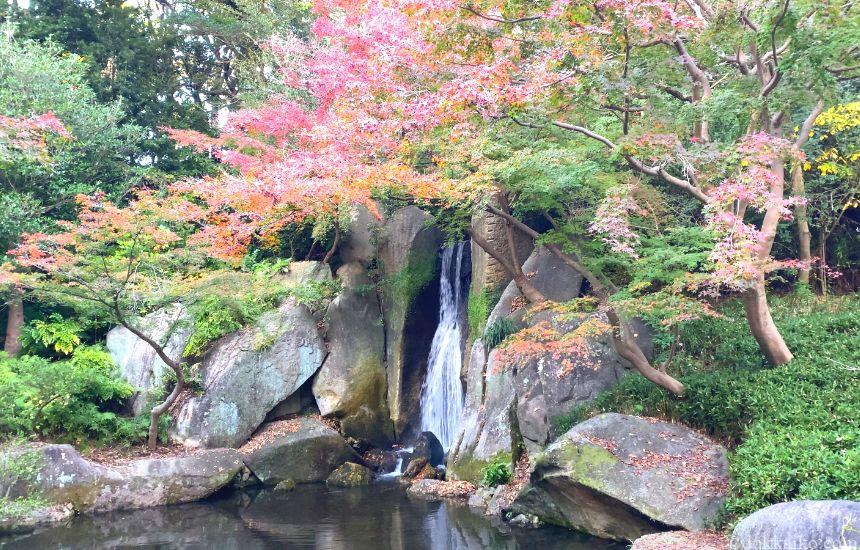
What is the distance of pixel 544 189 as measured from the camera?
9609 mm

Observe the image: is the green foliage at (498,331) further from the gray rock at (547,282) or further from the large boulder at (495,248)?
the large boulder at (495,248)

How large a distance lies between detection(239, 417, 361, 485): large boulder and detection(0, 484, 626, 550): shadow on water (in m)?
0.88

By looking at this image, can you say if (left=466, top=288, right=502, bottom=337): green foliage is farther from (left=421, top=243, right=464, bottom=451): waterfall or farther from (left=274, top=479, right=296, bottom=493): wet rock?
(left=274, top=479, right=296, bottom=493): wet rock

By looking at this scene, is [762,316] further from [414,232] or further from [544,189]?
[414,232]

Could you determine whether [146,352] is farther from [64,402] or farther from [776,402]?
[776,402]

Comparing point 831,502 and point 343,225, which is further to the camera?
point 343,225

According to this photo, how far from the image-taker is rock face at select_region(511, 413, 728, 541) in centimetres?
743

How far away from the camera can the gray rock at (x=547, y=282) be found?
12.0 m

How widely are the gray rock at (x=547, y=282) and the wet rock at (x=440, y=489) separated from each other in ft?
9.68

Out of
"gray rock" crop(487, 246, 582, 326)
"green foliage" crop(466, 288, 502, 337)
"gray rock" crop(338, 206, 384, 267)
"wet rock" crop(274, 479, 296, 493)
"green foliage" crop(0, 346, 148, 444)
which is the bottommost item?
"wet rock" crop(274, 479, 296, 493)

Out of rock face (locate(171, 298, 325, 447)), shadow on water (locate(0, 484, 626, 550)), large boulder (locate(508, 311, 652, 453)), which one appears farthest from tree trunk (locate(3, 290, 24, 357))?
large boulder (locate(508, 311, 652, 453))

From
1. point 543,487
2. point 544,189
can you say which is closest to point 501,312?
point 544,189

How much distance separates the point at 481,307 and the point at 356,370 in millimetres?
3233

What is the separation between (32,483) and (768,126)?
39.4ft
